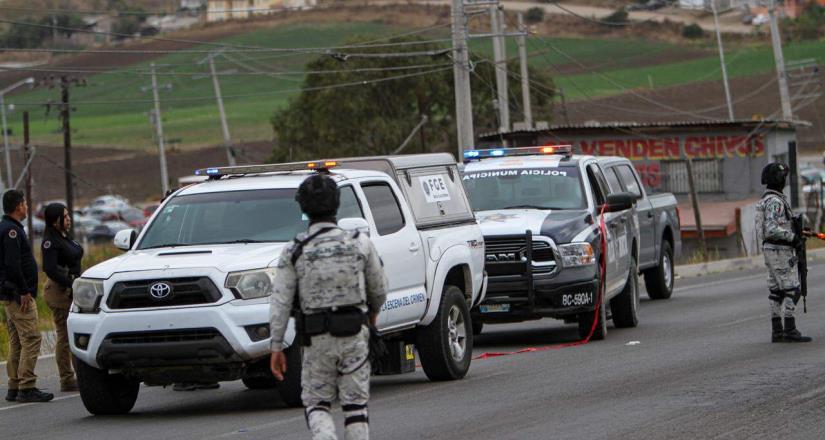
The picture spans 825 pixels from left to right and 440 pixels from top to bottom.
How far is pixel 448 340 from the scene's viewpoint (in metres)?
12.9

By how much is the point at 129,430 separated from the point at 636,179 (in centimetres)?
1139

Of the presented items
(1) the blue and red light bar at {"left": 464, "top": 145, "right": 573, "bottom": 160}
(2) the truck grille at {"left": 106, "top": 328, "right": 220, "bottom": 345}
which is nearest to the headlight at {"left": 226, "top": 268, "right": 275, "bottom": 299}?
(2) the truck grille at {"left": 106, "top": 328, "right": 220, "bottom": 345}

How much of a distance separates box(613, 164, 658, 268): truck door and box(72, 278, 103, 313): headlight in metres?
A: 10.2

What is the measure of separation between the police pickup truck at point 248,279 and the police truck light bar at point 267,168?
0.01 meters

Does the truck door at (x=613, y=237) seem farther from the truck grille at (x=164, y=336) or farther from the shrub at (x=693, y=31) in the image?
the shrub at (x=693, y=31)

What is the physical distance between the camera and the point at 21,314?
12883 millimetres

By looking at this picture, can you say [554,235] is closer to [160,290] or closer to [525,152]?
[525,152]

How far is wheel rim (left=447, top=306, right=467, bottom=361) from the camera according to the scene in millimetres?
13062

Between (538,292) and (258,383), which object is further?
(538,292)

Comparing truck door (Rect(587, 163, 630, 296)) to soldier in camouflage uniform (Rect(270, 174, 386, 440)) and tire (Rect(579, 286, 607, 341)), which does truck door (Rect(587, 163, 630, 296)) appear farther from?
soldier in camouflage uniform (Rect(270, 174, 386, 440))

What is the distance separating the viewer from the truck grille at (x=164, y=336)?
35.5 ft

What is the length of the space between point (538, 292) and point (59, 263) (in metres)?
5.28

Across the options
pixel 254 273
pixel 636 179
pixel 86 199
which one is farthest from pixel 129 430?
pixel 86 199

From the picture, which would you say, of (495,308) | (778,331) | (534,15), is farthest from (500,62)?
(534,15)
